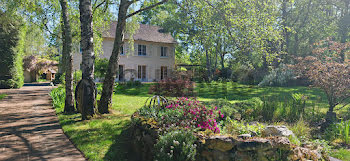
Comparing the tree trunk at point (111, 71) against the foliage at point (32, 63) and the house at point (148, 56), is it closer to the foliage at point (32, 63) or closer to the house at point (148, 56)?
the house at point (148, 56)

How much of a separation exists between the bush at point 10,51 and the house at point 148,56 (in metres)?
9.10

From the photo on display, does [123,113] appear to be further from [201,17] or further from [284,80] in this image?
[284,80]

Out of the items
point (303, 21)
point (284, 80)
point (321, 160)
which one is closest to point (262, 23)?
point (321, 160)

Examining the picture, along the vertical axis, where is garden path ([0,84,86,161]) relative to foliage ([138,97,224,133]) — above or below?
below

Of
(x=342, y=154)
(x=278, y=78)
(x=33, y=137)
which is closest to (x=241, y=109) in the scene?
(x=342, y=154)

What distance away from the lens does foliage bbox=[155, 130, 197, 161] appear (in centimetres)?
353

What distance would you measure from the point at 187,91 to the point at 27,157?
1024 cm

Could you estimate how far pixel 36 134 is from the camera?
5762 mm

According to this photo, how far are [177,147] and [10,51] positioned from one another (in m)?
16.9

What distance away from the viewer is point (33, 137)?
550 cm

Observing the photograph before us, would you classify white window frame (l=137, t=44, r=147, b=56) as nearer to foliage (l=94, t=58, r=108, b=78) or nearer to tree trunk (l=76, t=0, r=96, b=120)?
foliage (l=94, t=58, r=108, b=78)

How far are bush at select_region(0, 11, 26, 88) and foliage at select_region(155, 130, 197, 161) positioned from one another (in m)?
16.0

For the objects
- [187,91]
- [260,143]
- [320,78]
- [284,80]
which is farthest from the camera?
[284,80]

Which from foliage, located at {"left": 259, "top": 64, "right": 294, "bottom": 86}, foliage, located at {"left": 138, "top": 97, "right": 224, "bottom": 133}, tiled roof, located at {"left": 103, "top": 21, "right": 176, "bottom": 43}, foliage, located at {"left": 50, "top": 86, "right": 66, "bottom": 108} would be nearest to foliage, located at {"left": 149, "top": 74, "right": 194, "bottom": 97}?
foliage, located at {"left": 50, "top": 86, "right": 66, "bottom": 108}
